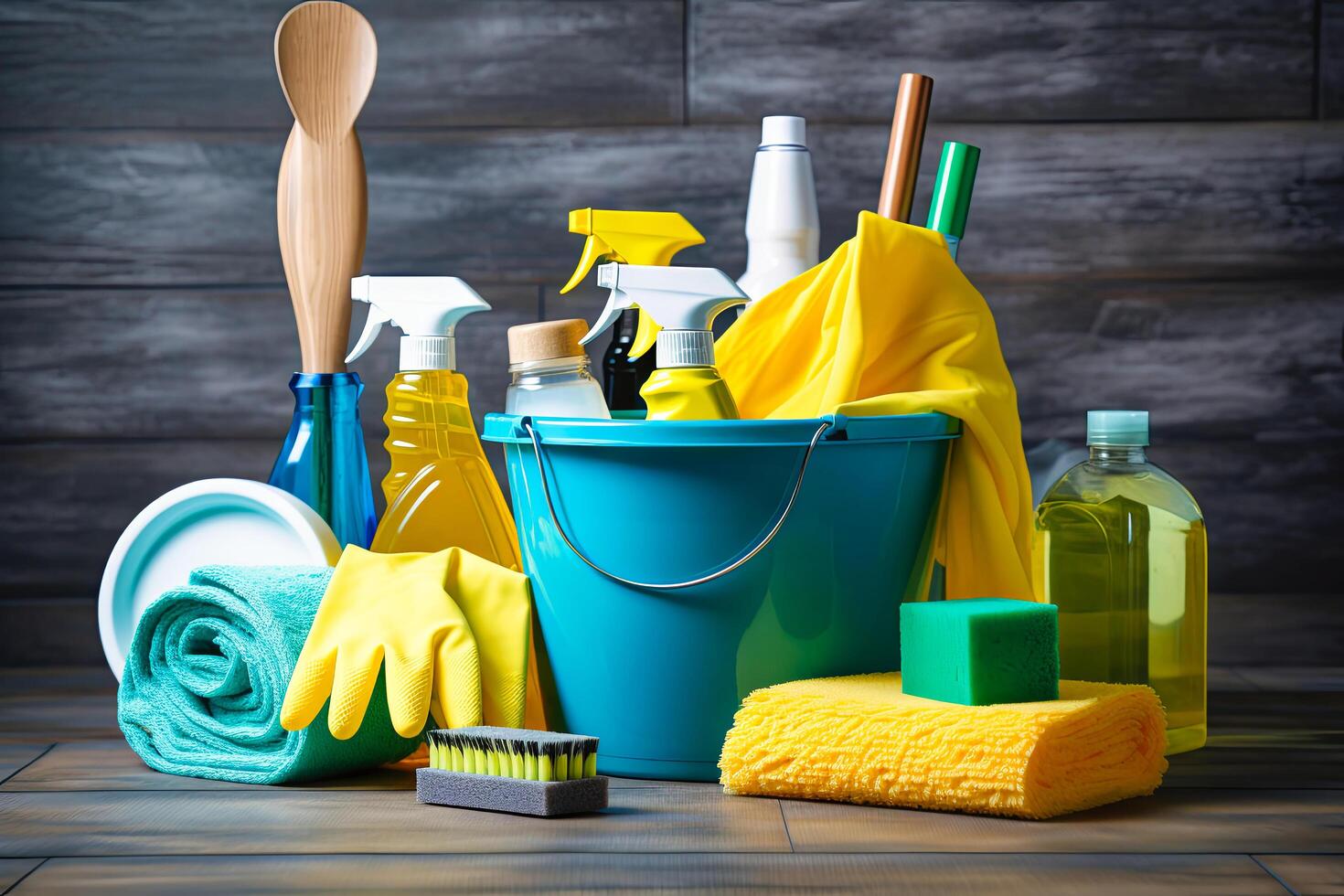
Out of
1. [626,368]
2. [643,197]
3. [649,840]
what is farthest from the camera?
[643,197]

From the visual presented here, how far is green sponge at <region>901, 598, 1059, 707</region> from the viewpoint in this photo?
75 cm

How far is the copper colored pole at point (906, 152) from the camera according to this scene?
3.31ft

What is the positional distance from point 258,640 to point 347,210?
1.17 ft

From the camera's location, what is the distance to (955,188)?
0.99 metres

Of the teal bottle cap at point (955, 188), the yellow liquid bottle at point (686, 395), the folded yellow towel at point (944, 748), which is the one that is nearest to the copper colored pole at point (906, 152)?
the teal bottle cap at point (955, 188)

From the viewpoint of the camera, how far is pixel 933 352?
0.91 metres

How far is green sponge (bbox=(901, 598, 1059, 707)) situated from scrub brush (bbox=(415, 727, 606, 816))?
0.19 meters

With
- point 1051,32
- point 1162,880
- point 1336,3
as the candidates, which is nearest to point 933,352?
point 1162,880

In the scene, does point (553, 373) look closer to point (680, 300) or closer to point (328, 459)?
point (680, 300)

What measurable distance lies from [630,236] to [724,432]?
243 millimetres

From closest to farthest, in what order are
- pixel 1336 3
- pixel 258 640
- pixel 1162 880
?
pixel 1162 880, pixel 258 640, pixel 1336 3

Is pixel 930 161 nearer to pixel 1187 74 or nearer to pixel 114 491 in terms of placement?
pixel 1187 74

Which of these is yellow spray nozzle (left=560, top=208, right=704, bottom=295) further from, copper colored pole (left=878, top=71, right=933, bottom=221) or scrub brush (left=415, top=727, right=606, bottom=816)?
scrub brush (left=415, top=727, right=606, bottom=816)

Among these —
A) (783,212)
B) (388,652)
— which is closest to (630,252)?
(783,212)
